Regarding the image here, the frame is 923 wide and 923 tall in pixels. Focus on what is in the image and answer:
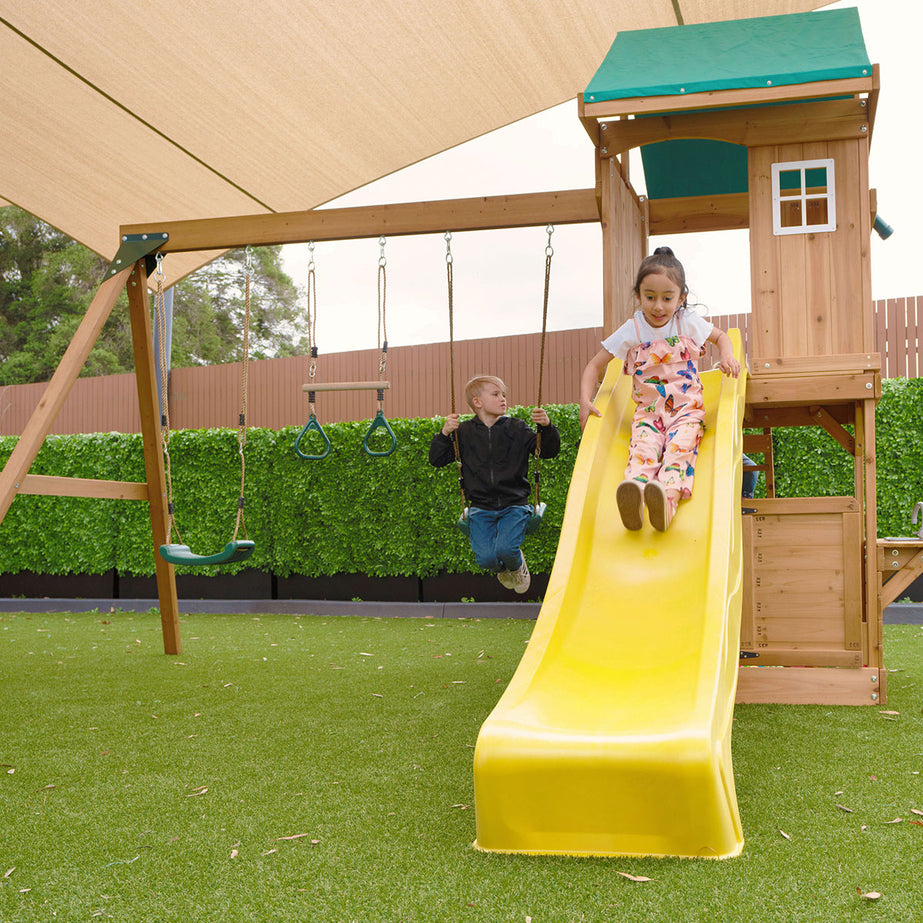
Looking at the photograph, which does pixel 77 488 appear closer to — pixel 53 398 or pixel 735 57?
pixel 53 398

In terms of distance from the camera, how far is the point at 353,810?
295 centimetres

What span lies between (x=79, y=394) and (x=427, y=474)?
1227 centimetres

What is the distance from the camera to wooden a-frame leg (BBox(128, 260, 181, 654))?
579cm

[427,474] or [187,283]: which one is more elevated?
[187,283]

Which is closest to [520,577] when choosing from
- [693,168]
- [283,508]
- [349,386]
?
[349,386]

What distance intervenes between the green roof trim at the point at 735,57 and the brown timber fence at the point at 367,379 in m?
6.52

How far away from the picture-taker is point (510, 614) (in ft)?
28.3

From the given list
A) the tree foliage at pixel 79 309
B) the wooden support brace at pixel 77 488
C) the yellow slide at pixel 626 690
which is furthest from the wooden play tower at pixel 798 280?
the tree foliage at pixel 79 309

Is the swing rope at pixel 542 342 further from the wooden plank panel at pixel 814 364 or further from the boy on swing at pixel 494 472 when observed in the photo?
the wooden plank panel at pixel 814 364

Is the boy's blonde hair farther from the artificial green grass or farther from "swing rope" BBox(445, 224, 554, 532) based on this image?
the artificial green grass

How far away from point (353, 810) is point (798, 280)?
3.55 metres

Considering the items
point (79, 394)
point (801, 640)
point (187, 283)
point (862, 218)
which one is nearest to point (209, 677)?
point (801, 640)

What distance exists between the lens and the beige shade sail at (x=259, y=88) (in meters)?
6.34

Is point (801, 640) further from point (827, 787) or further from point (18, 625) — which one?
point (18, 625)
